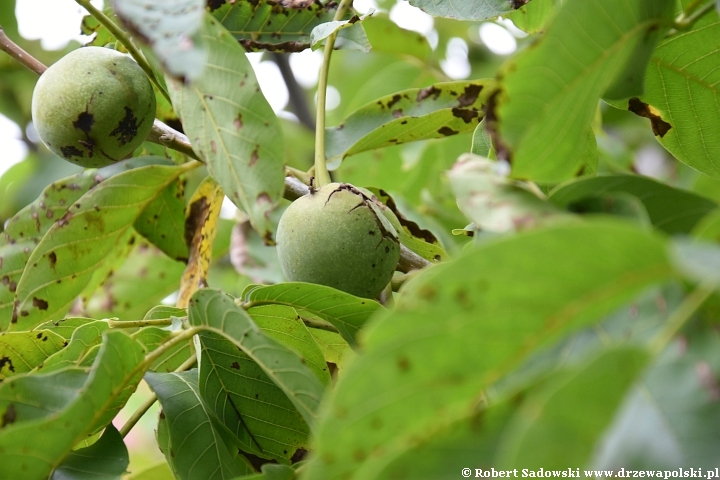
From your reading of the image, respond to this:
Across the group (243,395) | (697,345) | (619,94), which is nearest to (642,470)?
(697,345)

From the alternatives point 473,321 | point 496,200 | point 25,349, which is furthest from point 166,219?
point 473,321

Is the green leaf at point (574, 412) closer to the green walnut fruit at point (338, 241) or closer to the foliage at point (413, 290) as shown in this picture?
the foliage at point (413, 290)

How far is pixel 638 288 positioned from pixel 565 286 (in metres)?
0.05

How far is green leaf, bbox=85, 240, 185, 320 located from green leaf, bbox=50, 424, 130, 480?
36.3 inches

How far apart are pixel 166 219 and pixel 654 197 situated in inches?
33.8

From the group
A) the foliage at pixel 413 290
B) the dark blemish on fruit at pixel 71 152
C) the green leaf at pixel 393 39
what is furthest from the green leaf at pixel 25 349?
the green leaf at pixel 393 39

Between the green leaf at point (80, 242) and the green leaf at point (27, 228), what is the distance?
9 cm

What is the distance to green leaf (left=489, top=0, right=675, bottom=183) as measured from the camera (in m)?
0.62

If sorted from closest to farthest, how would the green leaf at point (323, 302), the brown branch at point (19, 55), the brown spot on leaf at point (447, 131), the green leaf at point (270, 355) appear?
the green leaf at point (270, 355) → the green leaf at point (323, 302) → the brown branch at point (19, 55) → the brown spot on leaf at point (447, 131)

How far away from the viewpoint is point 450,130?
1.18 meters

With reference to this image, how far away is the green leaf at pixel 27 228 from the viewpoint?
1.21m

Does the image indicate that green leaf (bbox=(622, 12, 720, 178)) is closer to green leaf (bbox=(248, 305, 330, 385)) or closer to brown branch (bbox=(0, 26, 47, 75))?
green leaf (bbox=(248, 305, 330, 385))

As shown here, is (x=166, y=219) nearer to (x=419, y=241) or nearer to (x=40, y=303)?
(x=40, y=303)

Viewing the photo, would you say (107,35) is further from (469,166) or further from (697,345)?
(697,345)
